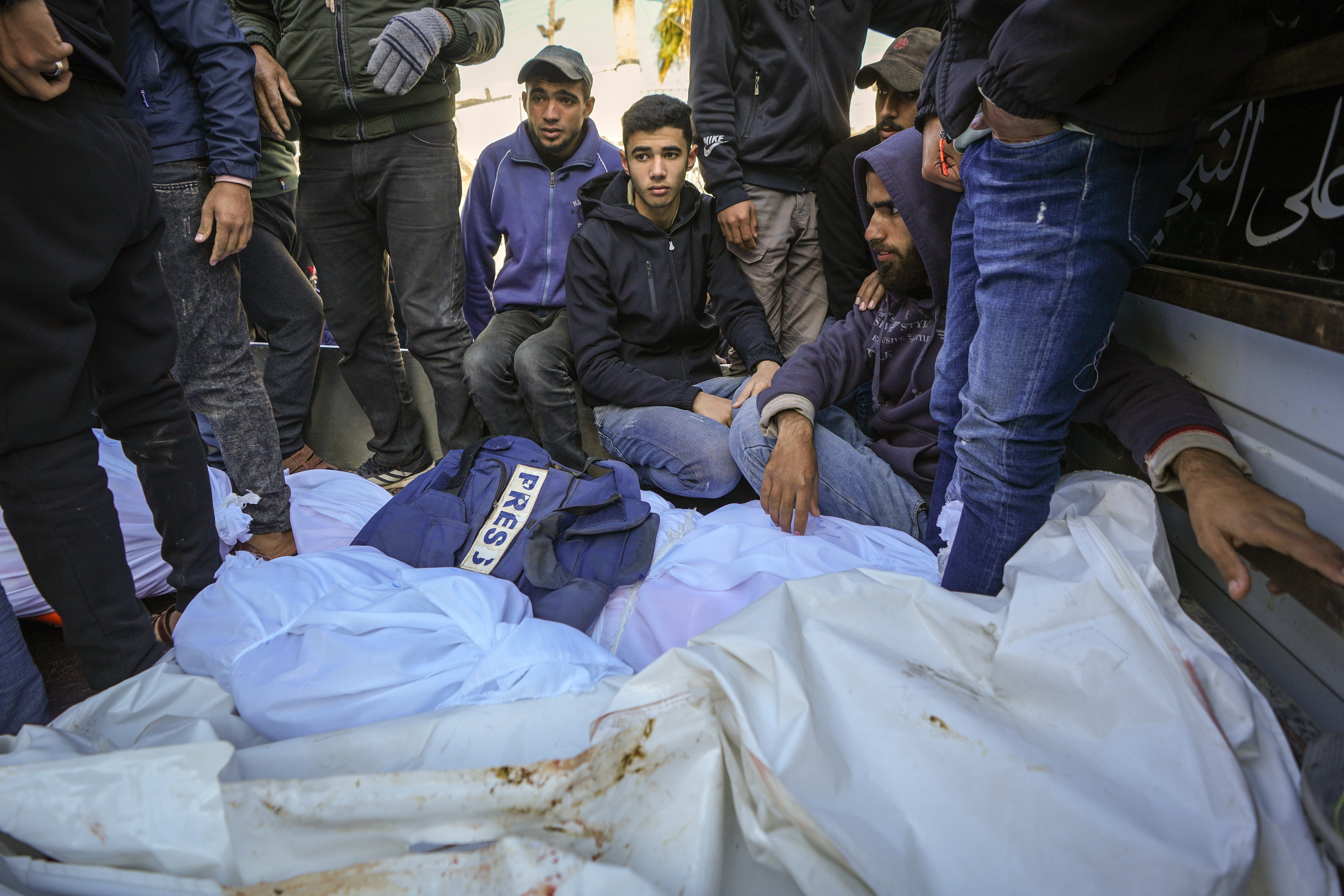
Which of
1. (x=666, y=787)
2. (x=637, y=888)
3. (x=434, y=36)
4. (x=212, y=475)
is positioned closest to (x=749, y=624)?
(x=666, y=787)

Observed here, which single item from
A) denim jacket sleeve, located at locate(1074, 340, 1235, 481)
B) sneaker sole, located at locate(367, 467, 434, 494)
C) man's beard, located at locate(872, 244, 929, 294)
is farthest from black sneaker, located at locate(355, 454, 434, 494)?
denim jacket sleeve, located at locate(1074, 340, 1235, 481)

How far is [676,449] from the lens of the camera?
2.32m

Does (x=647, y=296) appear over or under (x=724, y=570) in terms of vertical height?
over

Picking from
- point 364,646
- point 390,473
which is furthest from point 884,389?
point 390,473

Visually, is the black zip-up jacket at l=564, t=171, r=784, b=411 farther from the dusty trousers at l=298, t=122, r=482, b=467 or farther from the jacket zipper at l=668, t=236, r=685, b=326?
the dusty trousers at l=298, t=122, r=482, b=467

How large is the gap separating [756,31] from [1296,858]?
2714 millimetres

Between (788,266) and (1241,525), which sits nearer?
(1241,525)

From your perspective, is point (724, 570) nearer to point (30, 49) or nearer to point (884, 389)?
point (884, 389)

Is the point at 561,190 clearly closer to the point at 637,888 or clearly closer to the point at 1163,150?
the point at 1163,150

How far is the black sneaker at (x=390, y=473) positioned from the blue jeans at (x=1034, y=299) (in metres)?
2.16

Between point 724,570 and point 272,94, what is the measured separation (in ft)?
6.83

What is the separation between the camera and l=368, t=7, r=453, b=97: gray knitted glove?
220 centimetres

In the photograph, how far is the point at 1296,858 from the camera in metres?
0.76

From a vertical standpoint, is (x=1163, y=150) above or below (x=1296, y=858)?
above
